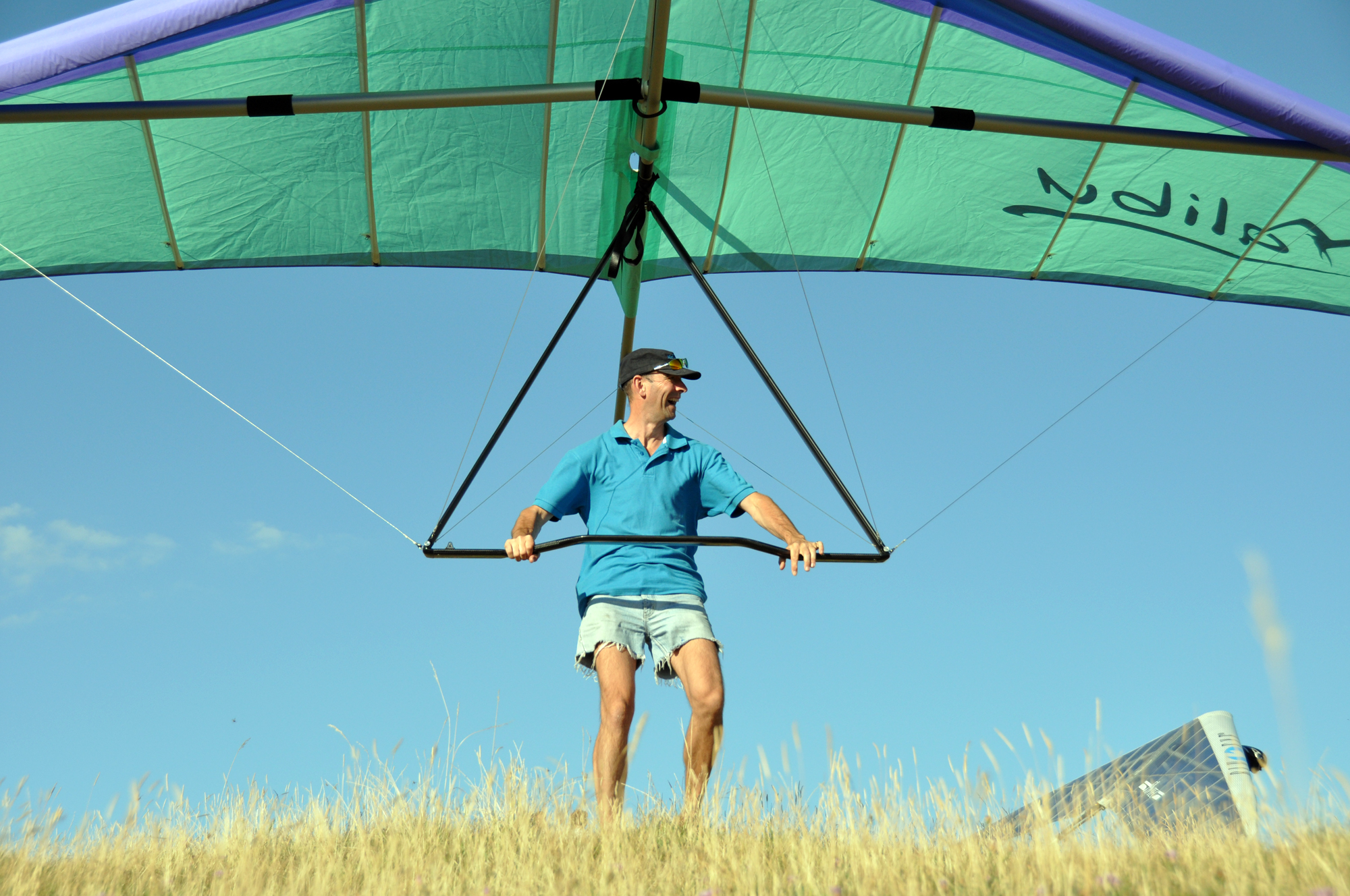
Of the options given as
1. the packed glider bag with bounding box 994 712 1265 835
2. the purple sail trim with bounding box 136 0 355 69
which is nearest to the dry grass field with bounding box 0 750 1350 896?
the packed glider bag with bounding box 994 712 1265 835

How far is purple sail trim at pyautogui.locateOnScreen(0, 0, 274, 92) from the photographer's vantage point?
4504 millimetres

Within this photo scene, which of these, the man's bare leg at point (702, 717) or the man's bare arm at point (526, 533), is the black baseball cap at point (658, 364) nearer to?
the man's bare arm at point (526, 533)

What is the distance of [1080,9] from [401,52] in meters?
3.60

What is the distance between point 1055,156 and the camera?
6.98 m

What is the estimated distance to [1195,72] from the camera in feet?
15.1

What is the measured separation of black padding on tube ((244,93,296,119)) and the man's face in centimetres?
187

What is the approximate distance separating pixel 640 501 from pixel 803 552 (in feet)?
2.15

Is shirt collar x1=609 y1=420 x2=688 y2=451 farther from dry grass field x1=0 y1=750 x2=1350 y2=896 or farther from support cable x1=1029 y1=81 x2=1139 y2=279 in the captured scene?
support cable x1=1029 y1=81 x2=1139 y2=279

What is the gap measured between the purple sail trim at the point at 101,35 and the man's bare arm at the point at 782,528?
2980mm

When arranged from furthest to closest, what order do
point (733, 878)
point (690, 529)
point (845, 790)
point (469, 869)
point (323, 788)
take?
point (690, 529) → point (323, 788) → point (845, 790) → point (469, 869) → point (733, 878)

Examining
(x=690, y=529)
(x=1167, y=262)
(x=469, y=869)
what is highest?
(x=1167, y=262)

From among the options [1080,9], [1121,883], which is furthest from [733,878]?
[1080,9]

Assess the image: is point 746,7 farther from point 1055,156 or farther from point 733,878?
point 733,878

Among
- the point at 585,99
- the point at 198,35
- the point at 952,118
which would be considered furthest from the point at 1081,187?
the point at 198,35
